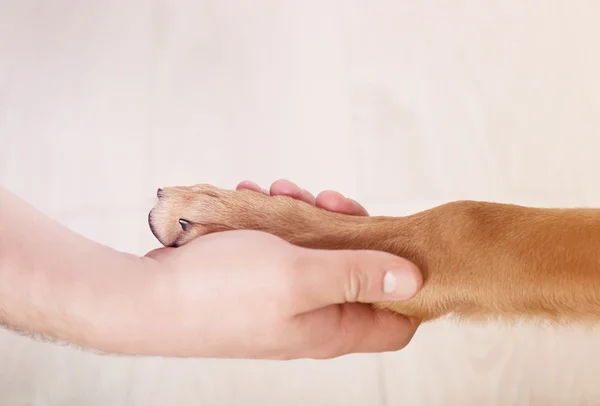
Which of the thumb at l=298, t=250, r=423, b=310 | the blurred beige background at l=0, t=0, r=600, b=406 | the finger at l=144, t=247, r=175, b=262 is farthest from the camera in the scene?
the blurred beige background at l=0, t=0, r=600, b=406

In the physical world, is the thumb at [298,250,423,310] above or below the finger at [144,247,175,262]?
below

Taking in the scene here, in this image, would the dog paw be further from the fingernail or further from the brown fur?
the fingernail

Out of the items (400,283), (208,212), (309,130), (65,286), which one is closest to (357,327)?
(400,283)

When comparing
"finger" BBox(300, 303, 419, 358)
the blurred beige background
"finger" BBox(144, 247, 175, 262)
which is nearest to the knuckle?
"finger" BBox(300, 303, 419, 358)

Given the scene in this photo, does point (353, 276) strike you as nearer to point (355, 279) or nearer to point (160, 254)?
point (355, 279)

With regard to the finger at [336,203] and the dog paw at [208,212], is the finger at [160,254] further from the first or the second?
the finger at [336,203]

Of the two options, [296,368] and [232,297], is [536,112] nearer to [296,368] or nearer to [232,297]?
[296,368]

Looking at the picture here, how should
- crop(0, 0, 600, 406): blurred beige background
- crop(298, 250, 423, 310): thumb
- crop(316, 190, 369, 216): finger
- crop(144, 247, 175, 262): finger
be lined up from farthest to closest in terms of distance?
crop(0, 0, 600, 406): blurred beige background → crop(316, 190, 369, 216): finger → crop(144, 247, 175, 262): finger → crop(298, 250, 423, 310): thumb

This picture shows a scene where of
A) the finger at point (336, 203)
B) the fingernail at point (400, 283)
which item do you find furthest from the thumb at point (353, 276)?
the finger at point (336, 203)
